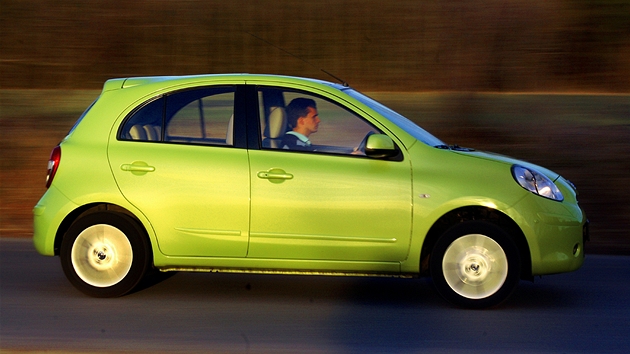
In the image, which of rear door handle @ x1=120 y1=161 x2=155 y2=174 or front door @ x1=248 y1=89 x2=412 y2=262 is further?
rear door handle @ x1=120 y1=161 x2=155 y2=174

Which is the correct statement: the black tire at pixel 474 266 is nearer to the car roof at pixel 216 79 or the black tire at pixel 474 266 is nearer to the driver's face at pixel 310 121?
the driver's face at pixel 310 121

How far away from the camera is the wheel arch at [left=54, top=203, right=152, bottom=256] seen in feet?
22.2

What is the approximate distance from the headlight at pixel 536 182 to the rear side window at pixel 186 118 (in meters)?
2.04

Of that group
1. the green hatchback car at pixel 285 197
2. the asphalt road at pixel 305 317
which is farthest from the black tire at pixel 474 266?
the asphalt road at pixel 305 317

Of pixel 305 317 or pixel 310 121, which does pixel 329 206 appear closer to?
pixel 310 121

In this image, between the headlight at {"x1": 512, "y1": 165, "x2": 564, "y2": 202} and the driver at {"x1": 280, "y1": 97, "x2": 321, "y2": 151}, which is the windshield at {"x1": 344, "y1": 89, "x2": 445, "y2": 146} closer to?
the driver at {"x1": 280, "y1": 97, "x2": 321, "y2": 151}

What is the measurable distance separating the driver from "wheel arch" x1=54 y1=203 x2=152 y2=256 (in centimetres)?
120

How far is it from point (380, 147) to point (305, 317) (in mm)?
1248

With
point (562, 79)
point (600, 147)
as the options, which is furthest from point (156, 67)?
point (600, 147)

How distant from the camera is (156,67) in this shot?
14.7 metres

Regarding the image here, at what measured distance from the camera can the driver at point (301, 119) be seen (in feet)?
22.0

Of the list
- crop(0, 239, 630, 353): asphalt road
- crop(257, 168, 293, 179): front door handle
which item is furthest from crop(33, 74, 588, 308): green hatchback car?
crop(0, 239, 630, 353): asphalt road

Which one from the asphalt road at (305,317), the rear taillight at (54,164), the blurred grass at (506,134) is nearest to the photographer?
the asphalt road at (305,317)

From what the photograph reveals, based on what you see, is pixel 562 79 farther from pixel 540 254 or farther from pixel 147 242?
pixel 147 242
